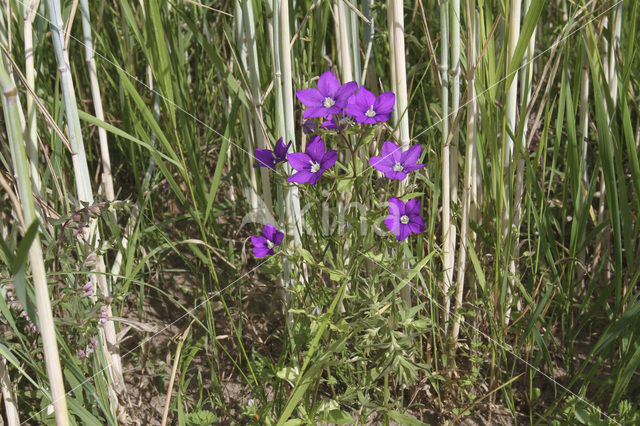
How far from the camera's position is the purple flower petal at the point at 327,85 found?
110 cm

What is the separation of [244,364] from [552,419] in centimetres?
69

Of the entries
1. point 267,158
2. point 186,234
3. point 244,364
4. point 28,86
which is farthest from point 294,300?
point 28,86

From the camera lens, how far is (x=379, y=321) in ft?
3.66

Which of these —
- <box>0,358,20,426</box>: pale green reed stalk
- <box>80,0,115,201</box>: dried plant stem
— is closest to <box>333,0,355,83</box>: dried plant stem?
<box>80,0,115,201</box>: dried plant stem

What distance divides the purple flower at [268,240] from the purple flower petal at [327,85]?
12.2 inches

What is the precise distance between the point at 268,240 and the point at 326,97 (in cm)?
33

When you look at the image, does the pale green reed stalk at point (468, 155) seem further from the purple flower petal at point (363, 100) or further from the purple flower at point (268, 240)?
the purple flower at point (268, 240)

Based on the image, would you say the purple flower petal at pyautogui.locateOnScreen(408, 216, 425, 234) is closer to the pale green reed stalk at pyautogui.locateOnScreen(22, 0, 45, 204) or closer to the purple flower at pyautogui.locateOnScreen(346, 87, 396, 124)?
the purple flower at pyautogui.locateOnScreen(346, 87, 396, 124)

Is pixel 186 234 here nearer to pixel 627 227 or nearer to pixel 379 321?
pixel 379 321

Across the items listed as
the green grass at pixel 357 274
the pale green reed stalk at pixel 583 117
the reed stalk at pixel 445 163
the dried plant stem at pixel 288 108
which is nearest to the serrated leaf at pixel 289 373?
the green grass at pixel 357 274

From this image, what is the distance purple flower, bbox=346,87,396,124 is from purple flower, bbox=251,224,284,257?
32cm

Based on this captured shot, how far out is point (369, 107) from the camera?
3.48ft

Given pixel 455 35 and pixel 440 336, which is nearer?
pixel 455 35

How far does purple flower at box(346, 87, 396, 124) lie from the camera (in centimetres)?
104
